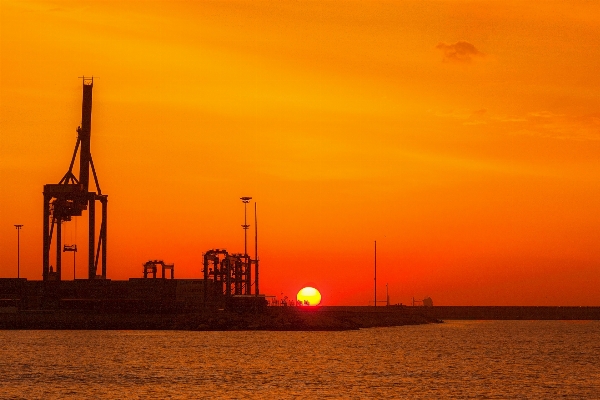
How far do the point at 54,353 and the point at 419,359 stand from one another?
4417 centimetres

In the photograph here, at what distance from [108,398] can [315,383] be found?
20.5 meters

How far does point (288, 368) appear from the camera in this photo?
110750 mm

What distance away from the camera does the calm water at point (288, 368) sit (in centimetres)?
8869

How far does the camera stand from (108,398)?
83.1m

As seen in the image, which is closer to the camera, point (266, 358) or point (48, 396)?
point (48, 396)

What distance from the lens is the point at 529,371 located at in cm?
11106

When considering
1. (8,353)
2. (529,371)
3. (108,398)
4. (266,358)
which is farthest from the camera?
(8,353)

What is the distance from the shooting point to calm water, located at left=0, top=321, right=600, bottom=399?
88.7 m

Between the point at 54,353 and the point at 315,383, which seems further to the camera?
the point at 54,353

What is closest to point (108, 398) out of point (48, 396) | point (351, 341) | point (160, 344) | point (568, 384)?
point (48, 396)

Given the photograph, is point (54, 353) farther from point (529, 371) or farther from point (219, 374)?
point (529, 371)

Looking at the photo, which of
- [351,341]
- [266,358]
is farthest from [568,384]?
[351,341]

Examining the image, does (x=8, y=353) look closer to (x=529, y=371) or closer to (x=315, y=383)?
(x=315, y=383)

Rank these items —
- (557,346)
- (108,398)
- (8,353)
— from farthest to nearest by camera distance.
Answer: (557,346) → (8,353) → (108,398)
